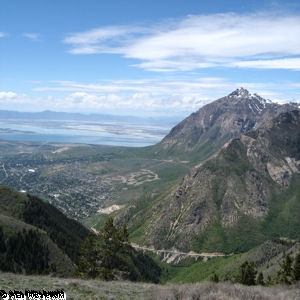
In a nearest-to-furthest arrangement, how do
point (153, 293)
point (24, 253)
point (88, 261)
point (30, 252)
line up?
1. point (153, 293)
2. point (88, 261)
3. point (24, 253)
4. point (30, 252)

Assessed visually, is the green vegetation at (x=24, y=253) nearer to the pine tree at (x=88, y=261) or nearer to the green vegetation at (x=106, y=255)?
the pine tree at (x=88, y=261)

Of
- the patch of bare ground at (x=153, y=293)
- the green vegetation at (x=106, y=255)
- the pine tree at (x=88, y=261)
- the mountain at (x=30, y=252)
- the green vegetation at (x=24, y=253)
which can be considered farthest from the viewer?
the mountain at (x=30, y=252)

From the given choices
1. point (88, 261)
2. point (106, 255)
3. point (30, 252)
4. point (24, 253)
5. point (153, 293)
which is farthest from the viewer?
point (30, 252)

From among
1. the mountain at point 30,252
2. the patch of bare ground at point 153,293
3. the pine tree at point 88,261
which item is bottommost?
the mountain at point 30,252

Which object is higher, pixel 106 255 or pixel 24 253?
pixel 106 255

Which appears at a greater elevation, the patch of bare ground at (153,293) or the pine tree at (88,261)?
the patch of bare ground at (153,293)

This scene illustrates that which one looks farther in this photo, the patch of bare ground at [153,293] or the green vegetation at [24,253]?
the green vegetation at [24,253]

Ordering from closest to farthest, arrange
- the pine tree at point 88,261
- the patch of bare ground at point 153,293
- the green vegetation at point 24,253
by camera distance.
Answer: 1. the patch of bare ground at point 153,293
2. the pine tree at point 88,261
3. the green vegetation at point 24,253

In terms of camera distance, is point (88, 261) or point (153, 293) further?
point (88, 261)

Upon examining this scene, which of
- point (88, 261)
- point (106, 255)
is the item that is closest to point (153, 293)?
point (106, 255)

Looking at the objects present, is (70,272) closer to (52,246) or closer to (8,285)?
(52,246)

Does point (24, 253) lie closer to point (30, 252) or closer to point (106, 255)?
point (30, 252)

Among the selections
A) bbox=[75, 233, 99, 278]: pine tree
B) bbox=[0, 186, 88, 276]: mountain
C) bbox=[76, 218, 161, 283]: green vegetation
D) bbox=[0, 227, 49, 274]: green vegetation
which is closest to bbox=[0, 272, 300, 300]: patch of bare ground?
bbox=[76, 218, 161, 283]: green vegetation

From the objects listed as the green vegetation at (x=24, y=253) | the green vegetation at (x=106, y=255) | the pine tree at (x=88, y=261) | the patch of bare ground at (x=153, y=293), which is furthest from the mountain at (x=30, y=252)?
the patch of bare ground at (x=153, y=293)
